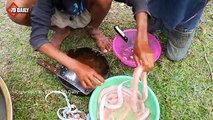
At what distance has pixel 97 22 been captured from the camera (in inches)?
82.4

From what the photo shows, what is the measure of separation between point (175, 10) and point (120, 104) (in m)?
0.60

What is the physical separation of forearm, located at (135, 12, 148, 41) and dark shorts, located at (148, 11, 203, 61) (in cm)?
28

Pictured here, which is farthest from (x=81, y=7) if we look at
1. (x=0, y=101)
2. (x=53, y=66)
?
(x=0, y=101)

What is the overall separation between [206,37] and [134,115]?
0.92 meters

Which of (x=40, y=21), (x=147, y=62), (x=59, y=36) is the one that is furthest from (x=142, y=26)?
(x=59, y=36)

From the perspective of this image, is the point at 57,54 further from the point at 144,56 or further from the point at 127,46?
the point at 127,46

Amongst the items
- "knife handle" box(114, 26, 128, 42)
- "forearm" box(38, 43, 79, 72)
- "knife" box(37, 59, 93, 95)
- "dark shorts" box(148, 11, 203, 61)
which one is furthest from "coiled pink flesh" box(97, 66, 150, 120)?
"dark shorts" box(148, 11, 203, 61)

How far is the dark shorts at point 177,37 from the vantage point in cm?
198

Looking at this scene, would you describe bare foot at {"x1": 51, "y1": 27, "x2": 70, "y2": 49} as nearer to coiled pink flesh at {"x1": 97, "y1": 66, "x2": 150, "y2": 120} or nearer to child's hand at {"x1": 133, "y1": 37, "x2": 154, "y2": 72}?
coiled pink flesh at {"x1": 97, "y1": 66, "x2": 150, "y2": 120}

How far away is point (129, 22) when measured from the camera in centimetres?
232

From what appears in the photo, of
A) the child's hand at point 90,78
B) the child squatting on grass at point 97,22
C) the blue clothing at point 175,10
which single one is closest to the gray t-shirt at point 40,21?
the child squatting on grass at point 97,22

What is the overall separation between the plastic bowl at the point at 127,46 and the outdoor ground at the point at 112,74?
0.30 ft

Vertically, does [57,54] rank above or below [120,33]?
above

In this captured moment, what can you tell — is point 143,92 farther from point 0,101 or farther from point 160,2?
point 0,101
